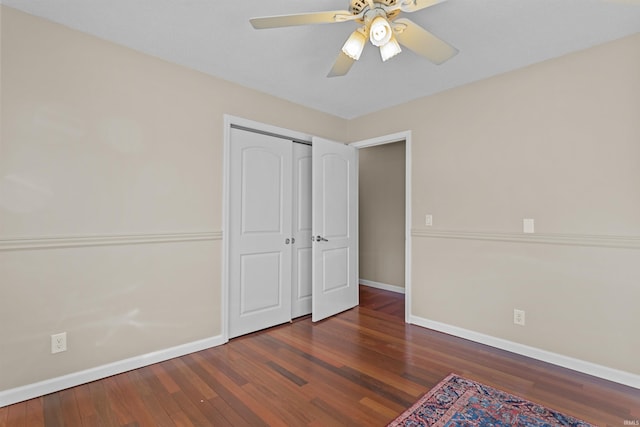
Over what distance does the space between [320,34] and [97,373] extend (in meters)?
2.91

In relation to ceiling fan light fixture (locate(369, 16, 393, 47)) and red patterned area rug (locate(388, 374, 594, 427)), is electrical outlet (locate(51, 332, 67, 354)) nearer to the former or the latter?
red patterned area rug (locate(388, 374, 594, 427))

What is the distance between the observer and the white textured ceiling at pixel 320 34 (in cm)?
192

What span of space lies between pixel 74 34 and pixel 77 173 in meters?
0.98

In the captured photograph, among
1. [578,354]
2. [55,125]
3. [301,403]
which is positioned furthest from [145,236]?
[578,354]

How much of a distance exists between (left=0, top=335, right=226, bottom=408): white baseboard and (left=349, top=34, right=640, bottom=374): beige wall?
7.45 ft

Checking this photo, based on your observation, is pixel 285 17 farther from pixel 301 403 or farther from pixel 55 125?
pixel 301 403

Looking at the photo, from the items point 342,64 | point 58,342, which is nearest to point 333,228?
point 342,64

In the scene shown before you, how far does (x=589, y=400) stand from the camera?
79.0 inches

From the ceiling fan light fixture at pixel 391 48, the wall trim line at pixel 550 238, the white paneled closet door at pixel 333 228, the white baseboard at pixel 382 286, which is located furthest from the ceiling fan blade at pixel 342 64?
the white baseboard at pixel 382 286

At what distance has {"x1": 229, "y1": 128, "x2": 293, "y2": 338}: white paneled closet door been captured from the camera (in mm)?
3043

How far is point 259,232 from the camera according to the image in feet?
10.6

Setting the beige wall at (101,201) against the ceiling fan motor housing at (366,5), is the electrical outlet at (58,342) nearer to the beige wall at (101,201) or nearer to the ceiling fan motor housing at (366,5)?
the beige wall at (101,201)

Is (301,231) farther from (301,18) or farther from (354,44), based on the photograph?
(301,18)

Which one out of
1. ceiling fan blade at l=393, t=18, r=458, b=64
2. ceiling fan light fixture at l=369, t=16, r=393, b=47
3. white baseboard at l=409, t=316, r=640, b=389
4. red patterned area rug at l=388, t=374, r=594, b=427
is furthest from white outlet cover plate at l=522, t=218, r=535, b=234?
ceiling fan light fixture at l=369, t=16, r=393, b=47
